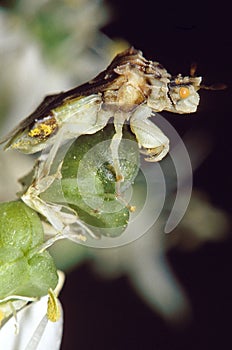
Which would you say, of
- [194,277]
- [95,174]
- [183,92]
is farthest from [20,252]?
[194,277]

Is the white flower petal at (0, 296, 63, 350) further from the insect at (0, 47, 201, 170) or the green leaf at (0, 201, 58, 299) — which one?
the insect at (0, 47, 201, 170)

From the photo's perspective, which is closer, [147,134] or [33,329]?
[147,134]

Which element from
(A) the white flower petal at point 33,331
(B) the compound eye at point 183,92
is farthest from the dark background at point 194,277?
(B) the compound eye at point 183,92

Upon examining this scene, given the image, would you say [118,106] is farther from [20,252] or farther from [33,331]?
[33,331]

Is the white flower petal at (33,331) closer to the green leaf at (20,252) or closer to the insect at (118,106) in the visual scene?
the green leaf at (20,252)

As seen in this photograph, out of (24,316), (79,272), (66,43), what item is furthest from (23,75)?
(24,316)

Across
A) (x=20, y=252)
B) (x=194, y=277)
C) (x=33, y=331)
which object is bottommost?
(x=194, y=277)
